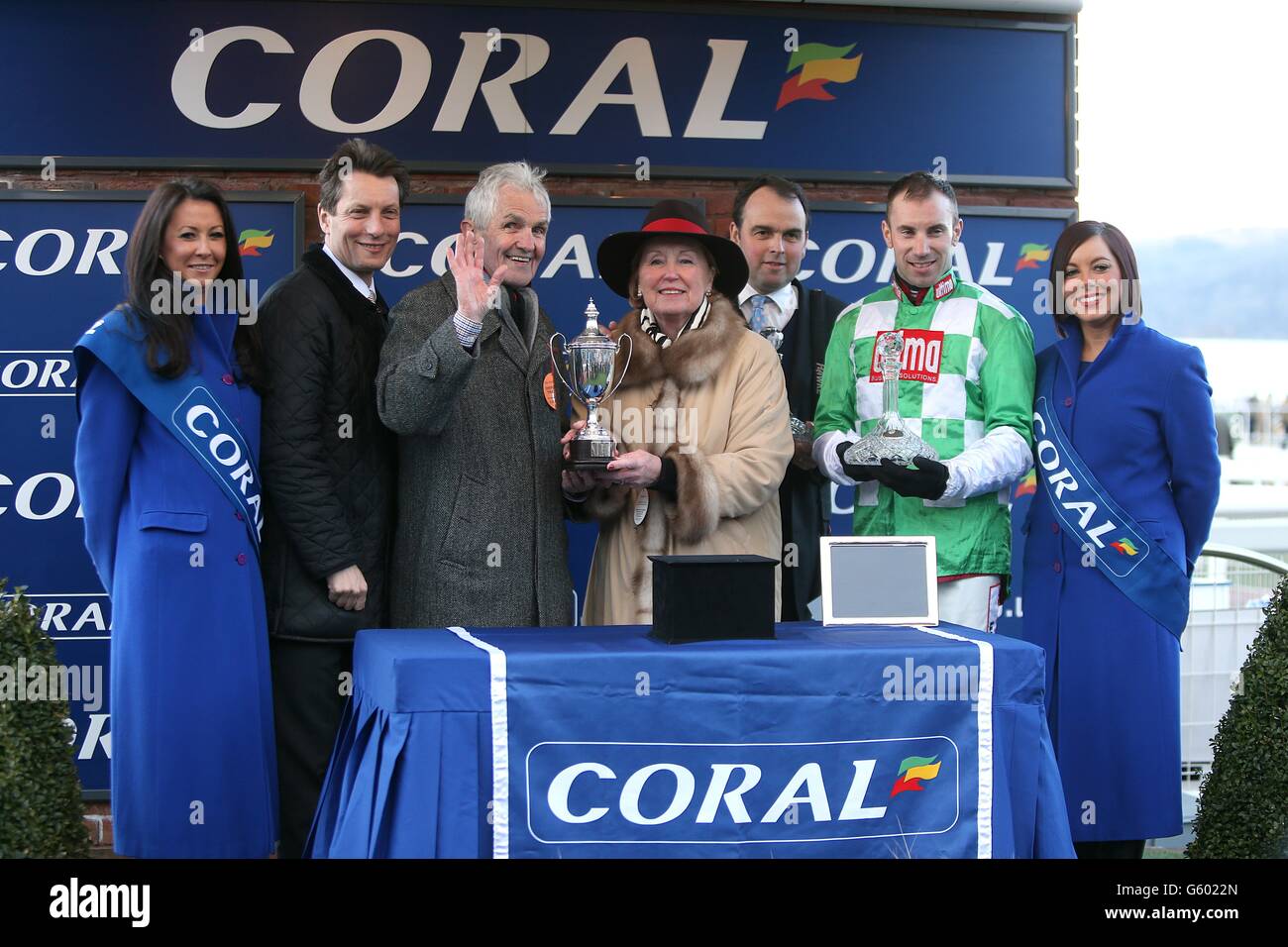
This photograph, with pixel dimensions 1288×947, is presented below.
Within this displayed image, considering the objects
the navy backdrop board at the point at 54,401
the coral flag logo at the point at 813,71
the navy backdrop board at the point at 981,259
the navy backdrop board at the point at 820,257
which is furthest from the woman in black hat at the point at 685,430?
the navy backdrop board at the point at 54,401

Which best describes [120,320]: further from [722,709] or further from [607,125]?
[607,125]

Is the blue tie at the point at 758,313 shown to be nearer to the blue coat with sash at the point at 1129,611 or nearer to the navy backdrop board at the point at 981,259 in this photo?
the navy backdrop board at the point at 981,259

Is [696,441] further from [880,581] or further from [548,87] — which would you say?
[548,87]

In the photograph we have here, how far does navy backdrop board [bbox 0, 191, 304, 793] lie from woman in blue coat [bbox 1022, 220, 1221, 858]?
10.0ft

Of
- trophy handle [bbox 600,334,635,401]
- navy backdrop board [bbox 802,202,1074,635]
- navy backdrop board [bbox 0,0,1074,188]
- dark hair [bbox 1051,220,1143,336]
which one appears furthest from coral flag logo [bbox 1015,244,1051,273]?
trophy handle [bbox 600,334,635,401]

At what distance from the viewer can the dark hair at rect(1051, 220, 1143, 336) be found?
3.81 m

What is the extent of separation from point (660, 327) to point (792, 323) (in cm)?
77

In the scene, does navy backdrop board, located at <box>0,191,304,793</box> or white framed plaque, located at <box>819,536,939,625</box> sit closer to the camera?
white framed plaque, located at <box>819,536,939,625</box>

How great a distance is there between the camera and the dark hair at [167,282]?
10.8ft

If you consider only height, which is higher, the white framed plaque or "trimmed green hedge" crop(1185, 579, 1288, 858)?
the white framed plaque

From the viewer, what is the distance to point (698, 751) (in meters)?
2.68

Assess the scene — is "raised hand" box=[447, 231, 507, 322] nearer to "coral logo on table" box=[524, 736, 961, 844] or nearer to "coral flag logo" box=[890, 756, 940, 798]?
"coral logo on table" box=[524, 736, 961, 844]

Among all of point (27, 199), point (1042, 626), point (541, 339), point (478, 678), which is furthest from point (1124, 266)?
point (27, 199)

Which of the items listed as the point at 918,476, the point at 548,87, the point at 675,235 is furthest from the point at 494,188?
the point at 548,87
